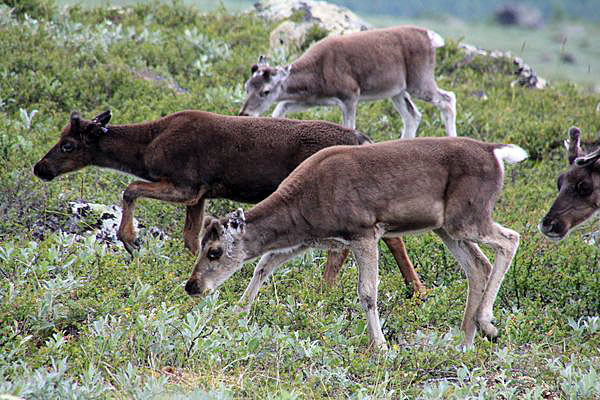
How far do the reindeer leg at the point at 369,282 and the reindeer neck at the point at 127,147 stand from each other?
9.77ft

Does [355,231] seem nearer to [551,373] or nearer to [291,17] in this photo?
[551,373]

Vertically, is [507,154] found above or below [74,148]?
above

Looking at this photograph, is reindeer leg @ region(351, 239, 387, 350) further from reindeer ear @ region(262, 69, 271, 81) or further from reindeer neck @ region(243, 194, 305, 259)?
reindeer ear @ region(262, 69, 271, 81)

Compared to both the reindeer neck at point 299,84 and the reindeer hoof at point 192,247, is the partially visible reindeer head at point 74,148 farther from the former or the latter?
the reindeer neck at point 299,84

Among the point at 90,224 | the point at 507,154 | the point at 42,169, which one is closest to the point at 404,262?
the point at 507,154

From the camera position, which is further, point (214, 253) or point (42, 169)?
point (42, 169)

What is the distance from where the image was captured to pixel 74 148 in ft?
33.5

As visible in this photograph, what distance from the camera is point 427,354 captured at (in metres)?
7.80

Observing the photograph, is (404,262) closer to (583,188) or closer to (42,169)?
(583,188)

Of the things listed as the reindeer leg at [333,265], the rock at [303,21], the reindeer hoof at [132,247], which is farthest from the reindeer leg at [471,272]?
the rock at [303,21]

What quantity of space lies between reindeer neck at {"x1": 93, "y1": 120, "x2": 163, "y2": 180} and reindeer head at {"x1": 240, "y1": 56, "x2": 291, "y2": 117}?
10.2 feet

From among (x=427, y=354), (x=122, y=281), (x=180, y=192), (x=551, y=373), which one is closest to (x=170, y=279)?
(x=122, y=281)

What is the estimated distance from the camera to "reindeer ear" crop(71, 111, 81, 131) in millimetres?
10086

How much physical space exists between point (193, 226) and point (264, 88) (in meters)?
3.43
